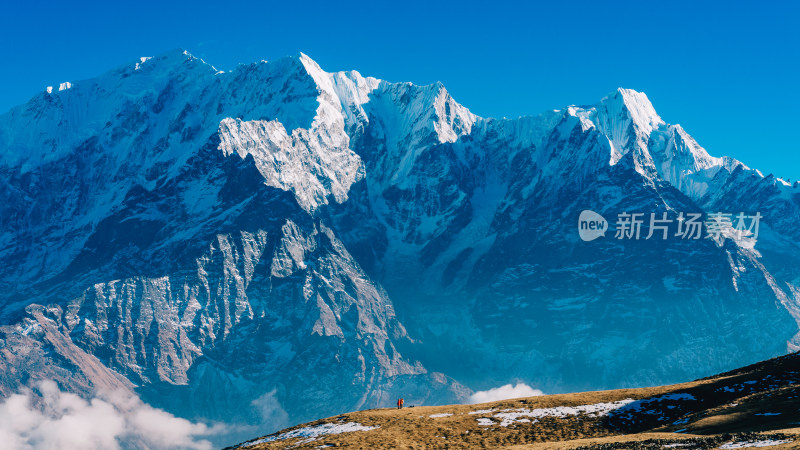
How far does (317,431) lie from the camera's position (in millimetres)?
104062

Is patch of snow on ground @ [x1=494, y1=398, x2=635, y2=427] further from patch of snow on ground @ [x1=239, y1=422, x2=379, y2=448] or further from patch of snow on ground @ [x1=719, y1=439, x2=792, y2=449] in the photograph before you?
patch of snow on ground @ [x1=719, y1=439, x2=792, y2=449]

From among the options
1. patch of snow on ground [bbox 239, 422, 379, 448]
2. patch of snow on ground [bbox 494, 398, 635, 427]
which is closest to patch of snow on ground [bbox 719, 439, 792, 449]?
patch of snow on ground [bbox 494, 398, 635, 427]

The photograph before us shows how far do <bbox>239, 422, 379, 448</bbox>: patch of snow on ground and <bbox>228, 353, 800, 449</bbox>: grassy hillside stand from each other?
5.3 inches

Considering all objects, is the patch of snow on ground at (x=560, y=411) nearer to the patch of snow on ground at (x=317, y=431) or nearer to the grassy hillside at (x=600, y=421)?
the grassy hillside at (x=600, y=421)

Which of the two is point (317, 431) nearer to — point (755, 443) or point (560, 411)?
point (560, 411)

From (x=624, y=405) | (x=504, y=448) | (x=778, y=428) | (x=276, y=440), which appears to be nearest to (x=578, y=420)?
(x=624, y=405)

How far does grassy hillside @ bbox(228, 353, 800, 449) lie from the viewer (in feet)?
273

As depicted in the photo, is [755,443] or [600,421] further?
[600,421]

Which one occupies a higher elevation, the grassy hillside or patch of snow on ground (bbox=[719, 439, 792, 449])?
the grassy hillside

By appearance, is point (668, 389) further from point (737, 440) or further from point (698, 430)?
point (737, 440)

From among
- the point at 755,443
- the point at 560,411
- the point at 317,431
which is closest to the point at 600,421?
the point at 560,411

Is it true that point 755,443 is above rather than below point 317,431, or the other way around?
below

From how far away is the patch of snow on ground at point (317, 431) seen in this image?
336 ft

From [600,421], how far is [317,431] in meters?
32.5
